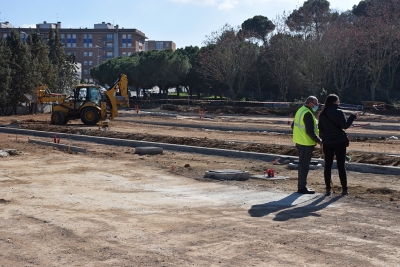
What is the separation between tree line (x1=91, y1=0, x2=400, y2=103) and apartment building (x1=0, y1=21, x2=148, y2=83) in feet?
155

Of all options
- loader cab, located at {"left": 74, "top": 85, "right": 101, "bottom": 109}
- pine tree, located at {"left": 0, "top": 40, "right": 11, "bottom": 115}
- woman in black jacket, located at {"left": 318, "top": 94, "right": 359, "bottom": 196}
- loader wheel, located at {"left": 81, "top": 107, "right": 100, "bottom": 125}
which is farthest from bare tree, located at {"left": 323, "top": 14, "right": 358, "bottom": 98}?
woman in black jacket, located at {"left": 318, "top": 94, "right": 359, "bottom": 196}

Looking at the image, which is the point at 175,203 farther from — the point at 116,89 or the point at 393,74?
the point at 393,74

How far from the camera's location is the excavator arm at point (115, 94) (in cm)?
3394

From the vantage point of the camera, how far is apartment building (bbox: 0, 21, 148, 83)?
131 m

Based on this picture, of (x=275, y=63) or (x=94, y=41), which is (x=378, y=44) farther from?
(x=94, y=41)

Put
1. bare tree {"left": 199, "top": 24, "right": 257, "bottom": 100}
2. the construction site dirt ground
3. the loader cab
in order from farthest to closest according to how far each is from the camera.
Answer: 1. bare tree {"left": 199, "top": 24, "right": 257, "bottom": 100}
2. the loader cab
3. the construction site dirt ground

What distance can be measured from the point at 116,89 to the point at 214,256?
27.9 m

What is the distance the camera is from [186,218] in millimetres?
8938

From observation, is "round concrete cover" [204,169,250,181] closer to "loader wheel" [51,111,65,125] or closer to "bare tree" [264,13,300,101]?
"loader wheel" [51,111,65,125]

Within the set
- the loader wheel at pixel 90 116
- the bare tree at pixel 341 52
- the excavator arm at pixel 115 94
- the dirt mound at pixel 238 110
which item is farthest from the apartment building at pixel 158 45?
the loader wheel at pixel 90 116

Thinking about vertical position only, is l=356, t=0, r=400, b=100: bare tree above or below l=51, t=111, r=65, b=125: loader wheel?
above

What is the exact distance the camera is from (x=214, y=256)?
270 inches

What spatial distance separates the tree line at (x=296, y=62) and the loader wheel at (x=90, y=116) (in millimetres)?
30581

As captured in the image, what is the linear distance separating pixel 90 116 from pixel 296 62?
33253 mm
